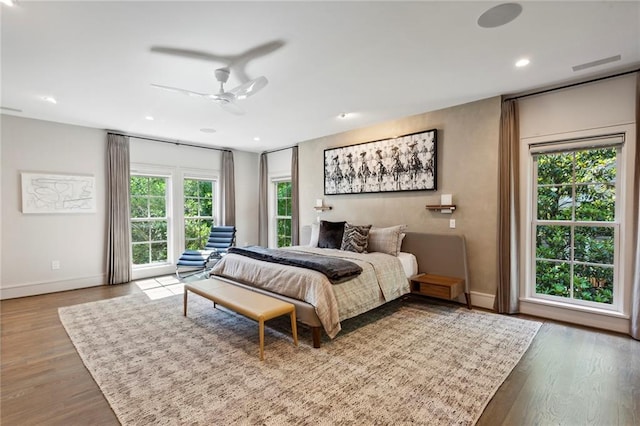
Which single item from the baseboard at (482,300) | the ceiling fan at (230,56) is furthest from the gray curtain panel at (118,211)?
the baseboard at (482,300)

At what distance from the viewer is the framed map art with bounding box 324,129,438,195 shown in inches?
171

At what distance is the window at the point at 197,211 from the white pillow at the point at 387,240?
3913 mm

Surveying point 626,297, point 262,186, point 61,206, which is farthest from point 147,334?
point 626,297

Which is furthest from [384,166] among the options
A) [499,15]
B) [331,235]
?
[499,15]

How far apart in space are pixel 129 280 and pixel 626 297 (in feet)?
22.6

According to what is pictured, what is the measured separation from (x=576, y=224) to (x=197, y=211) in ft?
20.8

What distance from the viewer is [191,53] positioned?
2.64 m

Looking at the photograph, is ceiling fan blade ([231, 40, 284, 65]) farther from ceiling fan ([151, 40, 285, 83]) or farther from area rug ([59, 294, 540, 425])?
area rug ([59, 294, 540, 425])

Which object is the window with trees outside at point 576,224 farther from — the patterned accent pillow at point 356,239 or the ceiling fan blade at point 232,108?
the ceiling fan blade at point 232,108

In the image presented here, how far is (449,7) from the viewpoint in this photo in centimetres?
205

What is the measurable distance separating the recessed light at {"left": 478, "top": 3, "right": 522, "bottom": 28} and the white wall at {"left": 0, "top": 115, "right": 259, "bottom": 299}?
5.66 metres

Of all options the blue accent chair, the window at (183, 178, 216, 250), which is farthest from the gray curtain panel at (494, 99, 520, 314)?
the window at (183, 178, 216, 250)

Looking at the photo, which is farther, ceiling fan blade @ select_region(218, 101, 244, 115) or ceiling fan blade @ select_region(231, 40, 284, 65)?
ceiling fan blade @ select_region(218, 101, 244, 115)

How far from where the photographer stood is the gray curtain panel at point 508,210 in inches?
141
